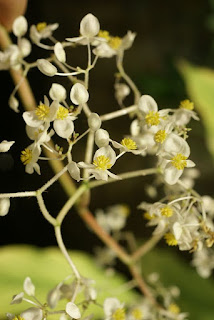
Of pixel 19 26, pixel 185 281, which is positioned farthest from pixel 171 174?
pixel 185 281

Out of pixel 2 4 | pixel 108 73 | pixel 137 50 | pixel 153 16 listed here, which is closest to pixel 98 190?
pixel 108 73

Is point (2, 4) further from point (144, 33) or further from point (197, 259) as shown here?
point (144, 33)

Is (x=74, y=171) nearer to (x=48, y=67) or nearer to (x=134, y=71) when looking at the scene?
(x=48, y=67)

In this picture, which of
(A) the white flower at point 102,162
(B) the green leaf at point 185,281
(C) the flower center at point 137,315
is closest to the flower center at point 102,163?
(A) the white flower at point 102,162

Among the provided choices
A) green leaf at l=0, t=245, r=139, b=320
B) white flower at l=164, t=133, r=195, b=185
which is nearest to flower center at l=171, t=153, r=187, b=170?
white flower at l=164, t=133, r=195, b=185

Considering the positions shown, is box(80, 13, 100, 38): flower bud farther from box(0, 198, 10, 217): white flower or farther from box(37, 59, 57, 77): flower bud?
box(0, 198, 10, 217): white flower

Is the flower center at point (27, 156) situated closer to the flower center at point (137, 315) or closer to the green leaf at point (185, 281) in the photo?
the flower center at point (137, 315)
